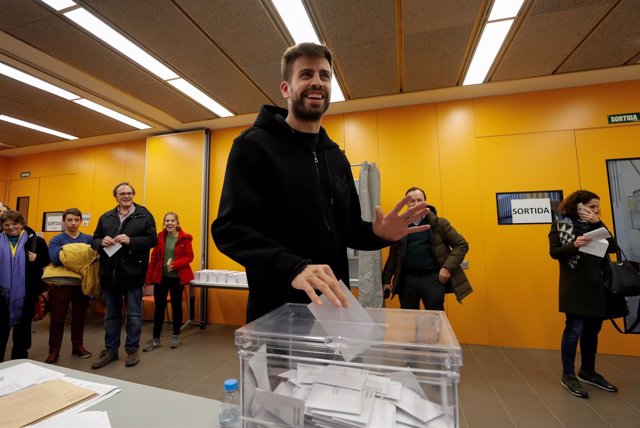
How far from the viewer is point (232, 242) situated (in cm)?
75

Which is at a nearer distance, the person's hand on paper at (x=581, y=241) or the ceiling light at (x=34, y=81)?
the person's hand on paper at (x=581, y=241)

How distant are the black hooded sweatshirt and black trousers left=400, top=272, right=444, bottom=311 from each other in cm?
200

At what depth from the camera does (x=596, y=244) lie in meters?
2.26

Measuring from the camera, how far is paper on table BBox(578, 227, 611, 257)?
86.5 inches

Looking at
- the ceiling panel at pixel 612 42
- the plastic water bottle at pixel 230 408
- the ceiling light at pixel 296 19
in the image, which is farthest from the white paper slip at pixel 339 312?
the ceiling panel at pixel 612 42

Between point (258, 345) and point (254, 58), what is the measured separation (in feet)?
9.57

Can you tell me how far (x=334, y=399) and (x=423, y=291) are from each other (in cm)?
260

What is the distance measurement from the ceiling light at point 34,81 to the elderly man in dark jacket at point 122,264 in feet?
5.29

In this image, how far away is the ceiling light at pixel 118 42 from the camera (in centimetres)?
228

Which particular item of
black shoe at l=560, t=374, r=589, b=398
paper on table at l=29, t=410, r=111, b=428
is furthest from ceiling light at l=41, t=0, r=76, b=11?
black shoe at l=560, t=374, r=589, b=398

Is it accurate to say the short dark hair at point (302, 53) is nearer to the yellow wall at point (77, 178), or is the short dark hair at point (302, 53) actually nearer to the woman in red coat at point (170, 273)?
the woman in red coat at point (170, 273)

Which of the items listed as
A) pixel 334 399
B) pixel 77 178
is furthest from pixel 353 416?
pixel 77 178

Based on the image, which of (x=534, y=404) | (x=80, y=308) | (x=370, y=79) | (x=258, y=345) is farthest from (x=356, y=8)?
(x=80, y=308)

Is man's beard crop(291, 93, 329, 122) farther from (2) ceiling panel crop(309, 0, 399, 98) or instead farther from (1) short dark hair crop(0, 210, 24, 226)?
(1) short dark hair crop(0, 210, 24, 226)
